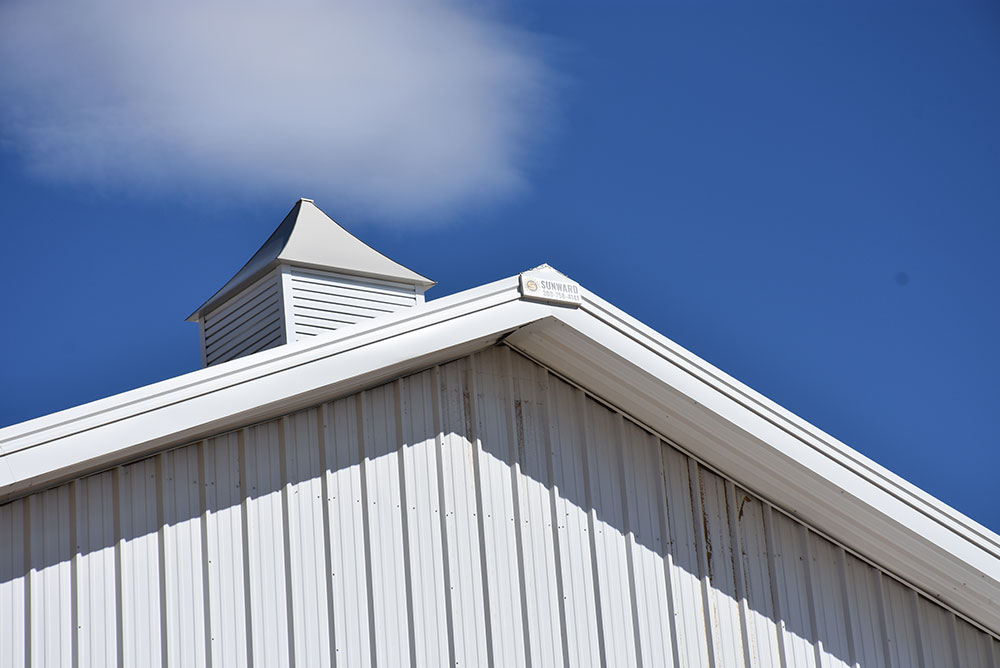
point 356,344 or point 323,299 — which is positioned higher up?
point 323,299

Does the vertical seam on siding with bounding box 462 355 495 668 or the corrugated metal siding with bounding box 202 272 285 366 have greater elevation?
the corrugated metal siding with bounding box 202 272 285 366

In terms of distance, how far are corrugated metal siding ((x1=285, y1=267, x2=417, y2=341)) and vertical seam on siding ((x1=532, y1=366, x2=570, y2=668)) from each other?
3.44m

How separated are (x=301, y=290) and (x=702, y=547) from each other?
482 centimetres

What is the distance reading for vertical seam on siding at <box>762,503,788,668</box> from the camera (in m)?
6.88

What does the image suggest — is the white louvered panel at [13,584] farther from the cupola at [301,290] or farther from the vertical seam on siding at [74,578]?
the cupola at [301,290]

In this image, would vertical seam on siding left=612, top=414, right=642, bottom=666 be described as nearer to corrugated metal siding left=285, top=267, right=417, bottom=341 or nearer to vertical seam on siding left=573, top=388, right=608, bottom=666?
vertical seam on siding left=573, top=388, right=608, bottom=666

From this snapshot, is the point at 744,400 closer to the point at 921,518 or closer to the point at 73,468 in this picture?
the point at 921,518

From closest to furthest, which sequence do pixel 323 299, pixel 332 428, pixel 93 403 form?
pixel 93 403, pixel 332 428, pixel 323 299

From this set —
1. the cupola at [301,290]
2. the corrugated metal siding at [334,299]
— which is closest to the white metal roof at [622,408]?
the corrugated metal siding at [334,299]

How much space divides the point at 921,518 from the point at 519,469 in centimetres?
242

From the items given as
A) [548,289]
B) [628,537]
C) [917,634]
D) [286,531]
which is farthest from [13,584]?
[917,634]

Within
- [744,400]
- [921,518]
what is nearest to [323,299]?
[744,400]

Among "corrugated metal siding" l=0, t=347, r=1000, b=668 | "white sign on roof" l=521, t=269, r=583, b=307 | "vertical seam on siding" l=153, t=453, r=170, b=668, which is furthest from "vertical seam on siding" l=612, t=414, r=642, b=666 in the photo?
"vertical seam on siding" l=153, t=453, r=170, b=668

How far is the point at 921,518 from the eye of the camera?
6715 mm
